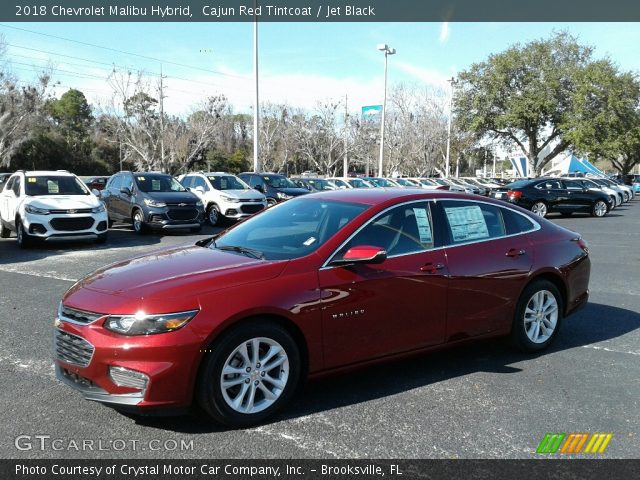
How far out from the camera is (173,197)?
15719 mm

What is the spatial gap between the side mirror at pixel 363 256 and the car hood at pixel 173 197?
12.2 metres

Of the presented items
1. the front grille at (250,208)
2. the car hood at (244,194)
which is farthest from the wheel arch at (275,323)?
the car hood at (244,194)

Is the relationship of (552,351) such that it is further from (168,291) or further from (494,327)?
(168,291)

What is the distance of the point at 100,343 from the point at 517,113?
39561 mm

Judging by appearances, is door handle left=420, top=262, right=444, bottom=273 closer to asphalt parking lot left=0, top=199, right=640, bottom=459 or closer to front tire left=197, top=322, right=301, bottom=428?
asphalt parking lot left=0, top=199, right=640, bottom=459

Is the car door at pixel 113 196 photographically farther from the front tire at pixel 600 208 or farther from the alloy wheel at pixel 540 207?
the front tire at pixel 600 208

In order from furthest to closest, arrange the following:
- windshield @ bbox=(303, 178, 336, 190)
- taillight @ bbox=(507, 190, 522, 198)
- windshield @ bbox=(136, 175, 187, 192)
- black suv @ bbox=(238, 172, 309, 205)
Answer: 1. windshield @ bbox=(303, 178, 336, 190)
2. taillight @ bbox=(507, 190, 522, 198)
3. black suv @ bbox=(238, 172, 309, 205)
4. windshield @ bbox=(136, 175, 187, 192)

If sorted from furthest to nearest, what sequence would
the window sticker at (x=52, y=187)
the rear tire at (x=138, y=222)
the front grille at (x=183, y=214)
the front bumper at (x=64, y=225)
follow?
the rear tire at (x=138, y=222) < the front grille at (x=183, y=214) < the window sticker at (x=52, y=187) < the front bumper at (x=64, y=225)

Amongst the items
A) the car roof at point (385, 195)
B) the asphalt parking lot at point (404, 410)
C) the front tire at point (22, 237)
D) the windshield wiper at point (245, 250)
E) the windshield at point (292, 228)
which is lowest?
the asphalt parking lot at point (404, 410)

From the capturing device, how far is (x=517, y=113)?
38969 mm

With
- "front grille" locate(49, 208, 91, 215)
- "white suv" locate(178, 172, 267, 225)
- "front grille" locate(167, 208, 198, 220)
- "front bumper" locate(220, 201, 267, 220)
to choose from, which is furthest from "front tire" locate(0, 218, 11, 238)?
"front bumper" locate(220, 201, 267, 220)

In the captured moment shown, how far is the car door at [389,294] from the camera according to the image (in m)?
4.08

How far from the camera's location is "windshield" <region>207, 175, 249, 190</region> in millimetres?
18938

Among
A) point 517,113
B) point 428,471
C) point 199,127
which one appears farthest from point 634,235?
point 199,127
